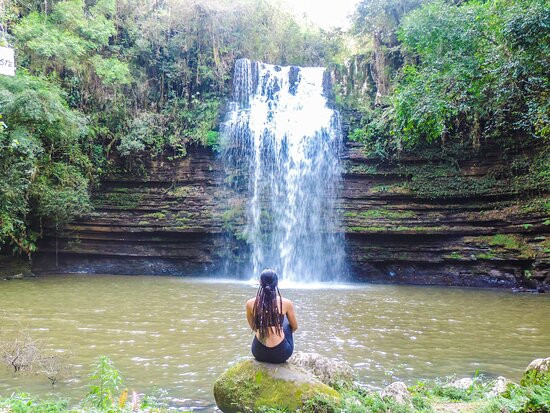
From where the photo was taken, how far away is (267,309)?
378 cm

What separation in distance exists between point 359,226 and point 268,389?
1168 cm

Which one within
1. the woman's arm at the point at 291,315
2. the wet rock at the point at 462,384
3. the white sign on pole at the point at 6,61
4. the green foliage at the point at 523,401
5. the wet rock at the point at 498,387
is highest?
the white sign on pole at the point at 6,61

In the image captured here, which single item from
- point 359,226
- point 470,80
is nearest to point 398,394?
point 470,80

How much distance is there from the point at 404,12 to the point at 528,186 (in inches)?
341

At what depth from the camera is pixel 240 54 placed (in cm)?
1892

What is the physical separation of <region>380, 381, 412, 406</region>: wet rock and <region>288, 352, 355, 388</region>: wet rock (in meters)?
0.41

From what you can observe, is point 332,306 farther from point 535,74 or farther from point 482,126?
point 482,126

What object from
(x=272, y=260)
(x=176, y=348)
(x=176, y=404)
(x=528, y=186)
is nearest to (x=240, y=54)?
(x=272, y=260)

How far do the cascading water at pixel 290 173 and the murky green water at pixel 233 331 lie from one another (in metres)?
3.59

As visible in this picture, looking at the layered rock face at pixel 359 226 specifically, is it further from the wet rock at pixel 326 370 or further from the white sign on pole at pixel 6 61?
the white sign on pole at pixel 6 61

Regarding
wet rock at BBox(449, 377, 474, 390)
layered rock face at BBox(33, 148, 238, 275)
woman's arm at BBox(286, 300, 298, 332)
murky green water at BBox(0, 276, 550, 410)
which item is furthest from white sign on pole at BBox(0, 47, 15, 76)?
layered rock face at BBox(33, 148, 238, 275)

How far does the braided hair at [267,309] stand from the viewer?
379cm

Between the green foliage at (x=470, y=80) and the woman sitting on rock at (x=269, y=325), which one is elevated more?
the green foliage at (x=470, y=80)

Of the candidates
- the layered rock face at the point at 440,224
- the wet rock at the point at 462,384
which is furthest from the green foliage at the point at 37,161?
the wet rock at the point at 462,384
